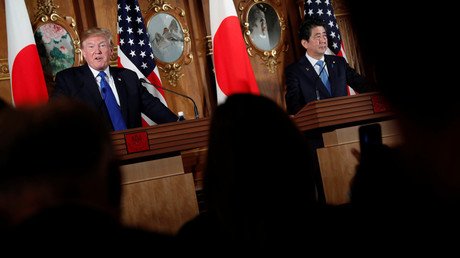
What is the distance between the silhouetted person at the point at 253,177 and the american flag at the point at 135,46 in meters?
5.41

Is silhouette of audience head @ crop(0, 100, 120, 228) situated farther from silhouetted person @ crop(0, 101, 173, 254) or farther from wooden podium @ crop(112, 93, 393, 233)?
wooden podium @ crop(112, 93, 393, 233)

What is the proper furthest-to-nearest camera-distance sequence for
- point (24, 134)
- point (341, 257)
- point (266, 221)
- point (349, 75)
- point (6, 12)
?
point (349, 75) → point (6, 12) → point (266, 221) → point (341, 257) → point (24, 134)

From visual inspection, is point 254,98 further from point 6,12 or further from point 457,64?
point 6,12

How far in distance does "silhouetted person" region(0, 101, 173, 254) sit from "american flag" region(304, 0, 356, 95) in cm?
681

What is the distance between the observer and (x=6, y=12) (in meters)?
6.42

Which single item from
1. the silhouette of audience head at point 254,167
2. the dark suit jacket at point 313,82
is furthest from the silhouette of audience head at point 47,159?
the dark suit jacket at point 313,82

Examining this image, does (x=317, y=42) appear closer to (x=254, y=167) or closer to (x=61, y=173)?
(x=254, y=167)

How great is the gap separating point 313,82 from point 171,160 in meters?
2.52

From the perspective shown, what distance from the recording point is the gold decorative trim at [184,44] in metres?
7.40

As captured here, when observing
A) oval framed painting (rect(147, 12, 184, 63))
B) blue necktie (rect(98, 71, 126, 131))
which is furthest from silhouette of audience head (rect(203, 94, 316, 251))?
oval framed painting (rect(147, 12, 184, 63))

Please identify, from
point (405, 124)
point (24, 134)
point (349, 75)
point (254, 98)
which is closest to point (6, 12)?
point (349, 75)

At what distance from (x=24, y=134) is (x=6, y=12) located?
593 cm

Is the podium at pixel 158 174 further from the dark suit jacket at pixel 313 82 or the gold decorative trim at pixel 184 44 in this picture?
the gold decorative trim at pixel 184 44

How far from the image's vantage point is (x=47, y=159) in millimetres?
902
